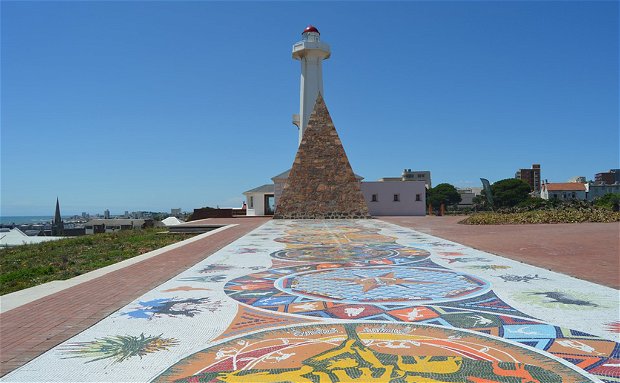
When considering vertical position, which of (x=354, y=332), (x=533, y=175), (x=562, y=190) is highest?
(x=533, y=175)

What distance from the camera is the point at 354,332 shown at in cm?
345

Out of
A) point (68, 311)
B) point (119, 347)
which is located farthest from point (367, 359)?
point (68, 311)

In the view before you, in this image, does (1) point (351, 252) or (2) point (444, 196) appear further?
(2) point (444, 196)

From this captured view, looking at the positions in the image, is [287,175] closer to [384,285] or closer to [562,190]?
[384,285]

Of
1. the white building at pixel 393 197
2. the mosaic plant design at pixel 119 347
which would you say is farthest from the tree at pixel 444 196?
the mosaic plant design at pixel 119 347

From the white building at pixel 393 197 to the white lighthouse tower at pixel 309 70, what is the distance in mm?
6271

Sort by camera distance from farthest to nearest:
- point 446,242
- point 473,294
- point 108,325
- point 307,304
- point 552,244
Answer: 1. point 446,242
2. point 552,244
3. point 473,294
4. point 307,304
5. point 108,325

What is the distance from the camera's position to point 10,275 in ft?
27.0

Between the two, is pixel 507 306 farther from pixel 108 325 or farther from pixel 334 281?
pixel 108 325

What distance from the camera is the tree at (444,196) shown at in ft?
212

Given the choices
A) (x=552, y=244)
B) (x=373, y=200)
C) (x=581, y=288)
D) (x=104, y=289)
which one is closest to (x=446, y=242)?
(x=552, y=244)

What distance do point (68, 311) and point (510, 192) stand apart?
192ft

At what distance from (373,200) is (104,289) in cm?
2372

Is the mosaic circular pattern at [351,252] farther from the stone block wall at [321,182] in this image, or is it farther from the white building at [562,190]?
the white building at [562,190]
